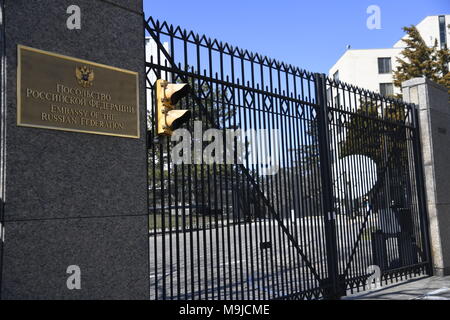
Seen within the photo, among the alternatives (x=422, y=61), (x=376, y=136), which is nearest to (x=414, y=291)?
(x=376, y=136)

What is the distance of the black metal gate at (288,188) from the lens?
5.29 m

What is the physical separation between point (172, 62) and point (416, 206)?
683 cm

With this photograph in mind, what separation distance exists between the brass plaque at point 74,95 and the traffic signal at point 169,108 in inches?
11.5

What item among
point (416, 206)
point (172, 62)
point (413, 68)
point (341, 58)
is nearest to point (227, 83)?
point (172, 62)

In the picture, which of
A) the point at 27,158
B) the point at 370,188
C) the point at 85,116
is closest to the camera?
the point at 27,158

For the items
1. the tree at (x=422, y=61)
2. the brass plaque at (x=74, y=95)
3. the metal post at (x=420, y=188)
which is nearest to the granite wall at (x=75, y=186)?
the brass plaque at (x=74, y=95)

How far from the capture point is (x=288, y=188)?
6.71 m

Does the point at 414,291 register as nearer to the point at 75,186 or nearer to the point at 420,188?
the point at 420,188

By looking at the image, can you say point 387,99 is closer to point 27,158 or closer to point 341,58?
point 27,158

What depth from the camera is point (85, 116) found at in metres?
4.35

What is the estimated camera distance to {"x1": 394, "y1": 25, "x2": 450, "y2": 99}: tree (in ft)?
88.3

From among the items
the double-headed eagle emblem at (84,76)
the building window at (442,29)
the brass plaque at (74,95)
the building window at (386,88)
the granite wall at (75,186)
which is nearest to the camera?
the granite wall at (75,186)

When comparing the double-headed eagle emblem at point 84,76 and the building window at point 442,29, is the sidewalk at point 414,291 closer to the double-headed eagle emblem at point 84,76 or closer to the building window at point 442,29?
the double-headed eagle emblem at point 84,76

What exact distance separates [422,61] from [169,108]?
27.0m
